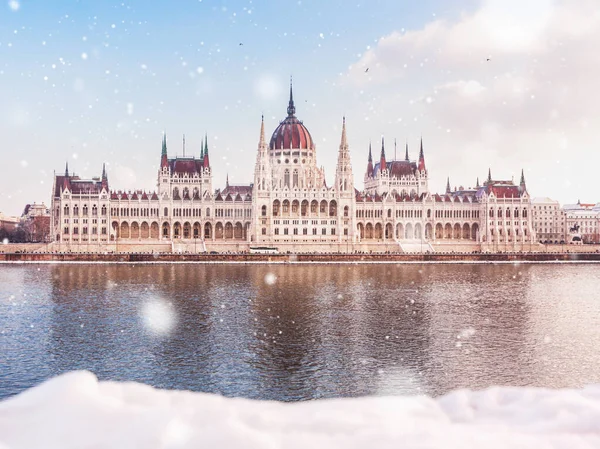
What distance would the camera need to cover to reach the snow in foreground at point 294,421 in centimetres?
1268

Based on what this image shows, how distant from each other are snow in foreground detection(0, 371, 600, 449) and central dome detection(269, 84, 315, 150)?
404ft

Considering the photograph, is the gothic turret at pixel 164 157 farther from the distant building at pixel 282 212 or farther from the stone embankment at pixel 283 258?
the stone embankment at pixel 283 258

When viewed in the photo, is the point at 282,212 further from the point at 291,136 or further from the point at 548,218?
the point at 548,218

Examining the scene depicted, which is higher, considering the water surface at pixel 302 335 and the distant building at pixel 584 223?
the distant building at pixel 584 223

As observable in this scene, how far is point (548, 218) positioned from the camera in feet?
552

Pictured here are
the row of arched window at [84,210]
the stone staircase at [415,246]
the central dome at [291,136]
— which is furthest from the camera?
the central dome at [291,136]

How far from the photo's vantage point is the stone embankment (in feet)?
319

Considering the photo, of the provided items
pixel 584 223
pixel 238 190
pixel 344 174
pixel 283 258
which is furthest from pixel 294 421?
pixel 584 223

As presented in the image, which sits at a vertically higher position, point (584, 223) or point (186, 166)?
point (186, 166)

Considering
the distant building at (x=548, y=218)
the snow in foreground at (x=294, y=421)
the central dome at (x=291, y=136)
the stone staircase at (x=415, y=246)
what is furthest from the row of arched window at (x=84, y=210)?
the snow in foreground at (x=294, y=421)

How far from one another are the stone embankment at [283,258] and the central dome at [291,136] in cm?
3985

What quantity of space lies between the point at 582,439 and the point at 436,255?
9183 cm

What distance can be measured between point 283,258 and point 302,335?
6733 centimetres

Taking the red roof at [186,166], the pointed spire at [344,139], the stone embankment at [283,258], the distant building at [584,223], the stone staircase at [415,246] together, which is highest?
the pointed spire at [344,139]
